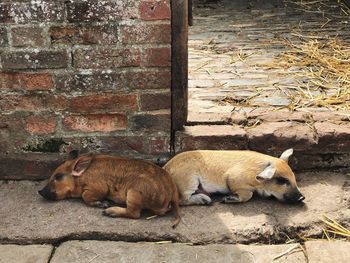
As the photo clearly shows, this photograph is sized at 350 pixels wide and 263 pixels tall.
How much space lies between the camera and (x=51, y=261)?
137 inches

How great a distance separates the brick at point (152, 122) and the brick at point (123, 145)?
3.2 inches

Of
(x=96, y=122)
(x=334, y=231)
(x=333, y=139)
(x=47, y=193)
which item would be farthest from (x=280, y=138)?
(x=47, y=193)

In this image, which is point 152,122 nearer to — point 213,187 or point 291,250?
point 213,187

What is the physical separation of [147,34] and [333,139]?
155 centimetres

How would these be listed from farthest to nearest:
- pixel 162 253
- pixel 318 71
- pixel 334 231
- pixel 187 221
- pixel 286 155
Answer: pixel 318 71 → pixel 286 155 → pixel 187 221 → pixel 334 231 → pixel 162 253

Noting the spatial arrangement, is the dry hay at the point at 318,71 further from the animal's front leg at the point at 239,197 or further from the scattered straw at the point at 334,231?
the scattered straw at the point at 334,231

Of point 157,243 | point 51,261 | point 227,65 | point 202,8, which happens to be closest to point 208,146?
point 157,243

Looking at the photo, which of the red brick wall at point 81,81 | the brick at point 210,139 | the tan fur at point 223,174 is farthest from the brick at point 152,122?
the tan fur at point 223,174

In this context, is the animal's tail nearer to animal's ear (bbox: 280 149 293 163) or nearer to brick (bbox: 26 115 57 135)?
animal's ear (bbox: 280 149 293 163)

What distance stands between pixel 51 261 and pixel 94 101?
117 centimetres

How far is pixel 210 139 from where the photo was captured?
429cm

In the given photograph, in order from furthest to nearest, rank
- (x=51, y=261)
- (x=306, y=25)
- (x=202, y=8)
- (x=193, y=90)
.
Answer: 1. (x=202, y=8)
2. (x=306, y=25)
3. (x=193, y=90)
4. (x=51, y=261)

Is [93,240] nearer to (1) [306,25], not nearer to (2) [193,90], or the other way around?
(2) [193,90]

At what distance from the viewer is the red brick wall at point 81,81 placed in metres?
3.87
